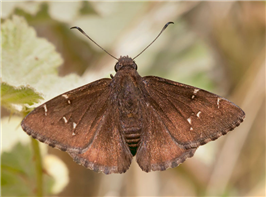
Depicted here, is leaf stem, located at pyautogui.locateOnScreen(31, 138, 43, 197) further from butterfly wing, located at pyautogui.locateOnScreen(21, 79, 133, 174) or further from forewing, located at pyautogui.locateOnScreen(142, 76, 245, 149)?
forewing, located at pyautogui.locateOnScreen(142, 76, 245, 149)

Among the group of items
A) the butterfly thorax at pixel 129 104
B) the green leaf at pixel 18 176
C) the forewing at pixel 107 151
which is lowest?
the green leaf at pixel 18 176

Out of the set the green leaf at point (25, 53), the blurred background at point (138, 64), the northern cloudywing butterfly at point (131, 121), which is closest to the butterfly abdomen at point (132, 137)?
the northern cloudywing butterfly at point (131, 121)

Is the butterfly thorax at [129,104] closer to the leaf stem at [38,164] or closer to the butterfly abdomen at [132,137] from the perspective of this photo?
the butterfly abdomen at [132,137]

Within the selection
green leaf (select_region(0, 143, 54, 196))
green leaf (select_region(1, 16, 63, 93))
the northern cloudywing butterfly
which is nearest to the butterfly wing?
the northern cloudywing butterfly

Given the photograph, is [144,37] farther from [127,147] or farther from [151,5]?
[127,147]

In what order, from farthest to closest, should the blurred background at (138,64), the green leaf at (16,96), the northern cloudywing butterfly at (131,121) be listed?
the blurred background at (138,64) < the northern cloudywing butterfly at (131,121) < the green leaf at (16,96)

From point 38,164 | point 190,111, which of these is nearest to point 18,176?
point 38,164

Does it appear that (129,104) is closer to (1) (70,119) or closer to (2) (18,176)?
(1) (70,119)

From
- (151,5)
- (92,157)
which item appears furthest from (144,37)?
(92,157)
